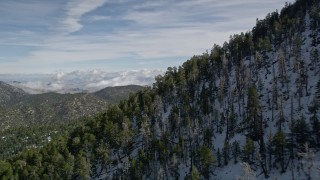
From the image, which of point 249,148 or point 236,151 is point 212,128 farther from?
point 249,148

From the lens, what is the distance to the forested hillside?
118 meters

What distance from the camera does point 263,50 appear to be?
7544 inches

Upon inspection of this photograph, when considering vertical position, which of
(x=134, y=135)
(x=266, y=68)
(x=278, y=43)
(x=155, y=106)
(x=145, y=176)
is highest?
(x=278, y=43)

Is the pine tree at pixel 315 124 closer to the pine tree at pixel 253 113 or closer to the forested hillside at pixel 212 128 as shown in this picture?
the forested hillside at pixel 212 128

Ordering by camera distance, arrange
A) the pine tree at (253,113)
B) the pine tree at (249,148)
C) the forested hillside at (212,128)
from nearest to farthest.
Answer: the pine tree at (249,148) < the forested hillside at (212,128) < the pine tree at (253,113)

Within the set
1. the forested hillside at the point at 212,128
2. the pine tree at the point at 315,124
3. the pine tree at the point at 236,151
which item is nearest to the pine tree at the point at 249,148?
the forested hillside at the point at 212,128

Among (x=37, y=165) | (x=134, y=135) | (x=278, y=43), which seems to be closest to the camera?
(x=37, y=165)

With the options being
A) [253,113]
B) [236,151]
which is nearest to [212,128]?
[236,151]

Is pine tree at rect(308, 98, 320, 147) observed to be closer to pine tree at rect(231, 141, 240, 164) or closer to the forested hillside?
the forested hillside

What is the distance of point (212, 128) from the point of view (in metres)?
150

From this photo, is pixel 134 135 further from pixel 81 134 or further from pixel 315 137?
pixel 315 137

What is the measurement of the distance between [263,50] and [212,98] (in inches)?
1891

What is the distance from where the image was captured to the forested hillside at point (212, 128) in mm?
118244

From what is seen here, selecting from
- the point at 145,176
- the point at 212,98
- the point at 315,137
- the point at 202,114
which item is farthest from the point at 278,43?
the point at 145,176
